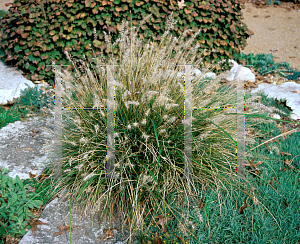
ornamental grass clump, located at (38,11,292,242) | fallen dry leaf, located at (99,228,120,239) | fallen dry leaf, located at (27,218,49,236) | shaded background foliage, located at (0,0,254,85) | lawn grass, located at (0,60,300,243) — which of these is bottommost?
fallen dry leaf, located at (27,218,49,236)

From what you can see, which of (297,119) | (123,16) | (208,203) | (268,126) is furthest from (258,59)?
(208,203)

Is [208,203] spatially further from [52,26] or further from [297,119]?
[52,26]

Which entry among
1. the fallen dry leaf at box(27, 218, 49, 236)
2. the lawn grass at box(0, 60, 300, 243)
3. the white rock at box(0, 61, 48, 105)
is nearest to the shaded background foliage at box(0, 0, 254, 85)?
the white rock at box(0, 61, 48, 105)

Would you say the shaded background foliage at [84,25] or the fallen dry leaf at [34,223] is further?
the shaded background foliage at [84,25]

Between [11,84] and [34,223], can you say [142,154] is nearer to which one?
[34,223]

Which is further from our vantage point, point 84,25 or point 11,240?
point 84,25

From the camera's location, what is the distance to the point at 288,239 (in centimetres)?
202

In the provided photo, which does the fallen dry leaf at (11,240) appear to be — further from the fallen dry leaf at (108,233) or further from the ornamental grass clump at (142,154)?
the fallen dry leaf at (108,233)

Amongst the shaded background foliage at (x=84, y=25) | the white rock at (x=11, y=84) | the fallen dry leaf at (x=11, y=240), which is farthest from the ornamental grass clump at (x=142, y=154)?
the white rock at (x=11, y=84)

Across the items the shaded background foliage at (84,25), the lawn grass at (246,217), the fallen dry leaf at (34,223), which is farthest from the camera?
the shaded background foliage at (84,25)

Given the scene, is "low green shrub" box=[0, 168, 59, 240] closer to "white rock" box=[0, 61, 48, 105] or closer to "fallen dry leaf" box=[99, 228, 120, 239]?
"fallen dry leaf" box=[99, 228, 120, 239]

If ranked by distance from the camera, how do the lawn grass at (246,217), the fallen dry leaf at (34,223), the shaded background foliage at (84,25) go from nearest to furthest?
the lawn grass at (246,217), the fallen dry leaf at (34,223), the shaded background foliage at (84,25)

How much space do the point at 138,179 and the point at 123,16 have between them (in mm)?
2911

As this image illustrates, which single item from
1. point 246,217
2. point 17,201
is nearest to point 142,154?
point 246,217
